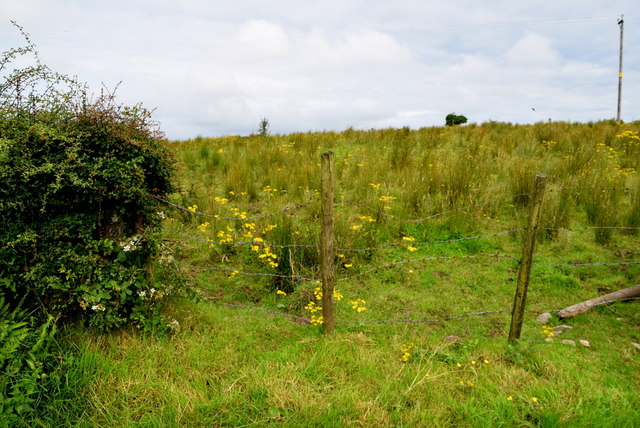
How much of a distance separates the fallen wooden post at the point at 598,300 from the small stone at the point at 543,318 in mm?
147

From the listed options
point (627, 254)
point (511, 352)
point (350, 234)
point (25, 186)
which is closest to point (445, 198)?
point (350, 234)

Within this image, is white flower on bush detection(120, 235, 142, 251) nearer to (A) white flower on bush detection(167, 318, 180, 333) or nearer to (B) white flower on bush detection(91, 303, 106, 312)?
(B) white flower on bush detection(91, 303, 106, 312)

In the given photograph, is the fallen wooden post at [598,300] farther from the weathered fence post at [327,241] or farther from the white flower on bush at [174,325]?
the white flower on bush at [174,325]

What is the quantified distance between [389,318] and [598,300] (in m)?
2.49

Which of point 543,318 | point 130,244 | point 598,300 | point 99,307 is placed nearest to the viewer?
point 99,307

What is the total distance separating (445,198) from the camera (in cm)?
743

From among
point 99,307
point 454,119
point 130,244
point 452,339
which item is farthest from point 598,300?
point 454,119

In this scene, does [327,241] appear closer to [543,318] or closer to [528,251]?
[528,251]

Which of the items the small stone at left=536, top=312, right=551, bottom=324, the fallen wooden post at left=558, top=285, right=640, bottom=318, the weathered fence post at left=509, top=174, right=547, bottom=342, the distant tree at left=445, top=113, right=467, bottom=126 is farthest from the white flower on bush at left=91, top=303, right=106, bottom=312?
the distant tree at left=445, top=113, right=467, bottom=126

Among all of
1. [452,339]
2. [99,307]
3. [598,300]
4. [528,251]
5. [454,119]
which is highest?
[454,119]

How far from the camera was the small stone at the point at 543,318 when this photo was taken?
14.6 ft

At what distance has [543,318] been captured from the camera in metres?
4.50

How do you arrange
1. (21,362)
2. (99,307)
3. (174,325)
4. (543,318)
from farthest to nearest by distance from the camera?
(543,318) → (174,325) → (99,307) → (21,362)

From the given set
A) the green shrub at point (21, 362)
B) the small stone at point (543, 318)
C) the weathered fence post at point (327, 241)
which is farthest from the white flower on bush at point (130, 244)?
the small stone at point (543, 318)
